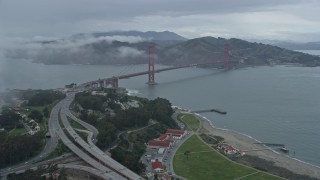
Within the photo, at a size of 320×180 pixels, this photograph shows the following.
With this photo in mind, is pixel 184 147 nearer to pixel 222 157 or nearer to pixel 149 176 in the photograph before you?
pixel 222 157

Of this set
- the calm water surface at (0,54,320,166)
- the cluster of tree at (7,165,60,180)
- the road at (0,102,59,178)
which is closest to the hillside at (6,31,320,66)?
the calm water surface at (0,54,320,166)

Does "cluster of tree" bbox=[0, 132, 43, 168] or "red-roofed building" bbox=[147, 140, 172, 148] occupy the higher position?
"cluster of tree" bbox=[0, 132, 43, 168]

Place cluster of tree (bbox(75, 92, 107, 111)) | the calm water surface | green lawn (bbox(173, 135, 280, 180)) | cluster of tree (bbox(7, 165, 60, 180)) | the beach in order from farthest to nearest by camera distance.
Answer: cluster of tree (bbox(75, 92, 107, 111))
the calm water surface
the beach
green lawn (bbox(173, 135, 280, 180))
cluster of tree (bbox(7, 165, 60, 180))

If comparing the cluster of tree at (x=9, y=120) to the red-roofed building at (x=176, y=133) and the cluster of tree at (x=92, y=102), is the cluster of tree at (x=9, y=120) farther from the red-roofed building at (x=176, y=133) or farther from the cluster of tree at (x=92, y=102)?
the red-roofed building at (x=176, y=133)

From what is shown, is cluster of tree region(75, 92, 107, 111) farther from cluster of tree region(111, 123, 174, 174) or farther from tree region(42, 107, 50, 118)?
cluster of tree region(111, 123, 174, 174)

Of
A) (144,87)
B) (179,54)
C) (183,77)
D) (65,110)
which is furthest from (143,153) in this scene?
(179,54)

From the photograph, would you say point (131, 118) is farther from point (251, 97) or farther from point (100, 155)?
point (251, 97)
